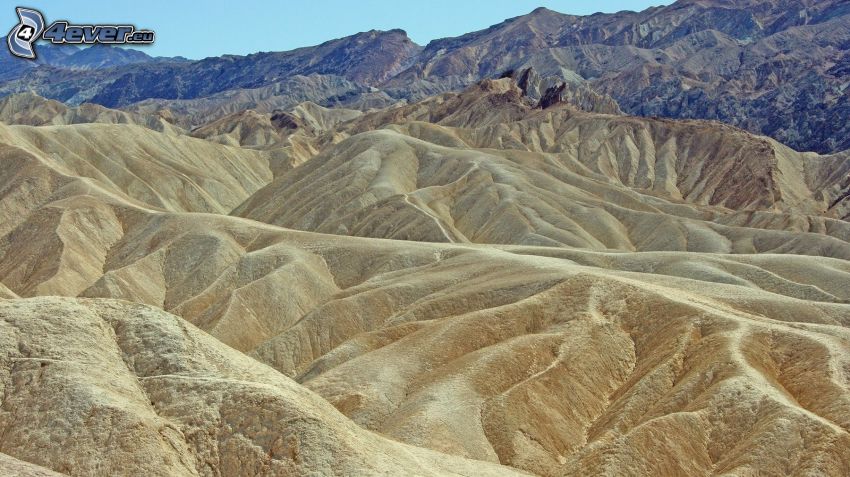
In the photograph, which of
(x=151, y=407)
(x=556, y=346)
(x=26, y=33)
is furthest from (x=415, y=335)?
(x=26, y=33)

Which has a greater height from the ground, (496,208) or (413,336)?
(496,208)

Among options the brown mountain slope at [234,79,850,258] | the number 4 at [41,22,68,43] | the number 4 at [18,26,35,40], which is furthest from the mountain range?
the number 4 at [41,22,68,43]

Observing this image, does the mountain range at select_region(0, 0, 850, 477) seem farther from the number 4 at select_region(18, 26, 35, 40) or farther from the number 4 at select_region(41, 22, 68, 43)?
the number 4 at select_region(41, 22, 68, 43)

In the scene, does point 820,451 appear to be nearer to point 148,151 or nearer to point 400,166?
point 400,166

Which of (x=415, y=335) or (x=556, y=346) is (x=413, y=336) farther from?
(x=556, y=346)

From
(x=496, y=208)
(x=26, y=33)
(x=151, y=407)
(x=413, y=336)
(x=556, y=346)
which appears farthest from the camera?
(x=496, y=208)

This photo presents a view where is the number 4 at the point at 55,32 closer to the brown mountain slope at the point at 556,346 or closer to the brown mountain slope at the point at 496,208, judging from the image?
the brown mountain slope at the point at 556,346

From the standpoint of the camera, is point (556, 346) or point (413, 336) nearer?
point (556, 346)

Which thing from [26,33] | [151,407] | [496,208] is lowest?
[496,208]

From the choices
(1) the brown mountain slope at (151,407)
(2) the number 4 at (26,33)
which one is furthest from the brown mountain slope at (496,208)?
(1) the brown mountain slope at (151,407)

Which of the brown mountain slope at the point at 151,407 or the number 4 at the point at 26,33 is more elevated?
the number 4 at the point at 26,33
